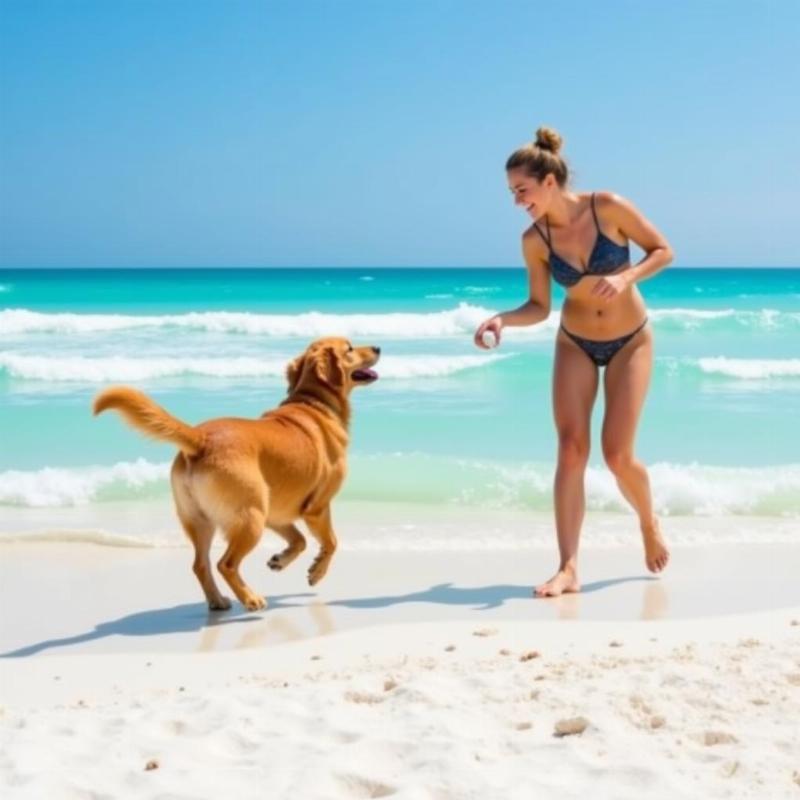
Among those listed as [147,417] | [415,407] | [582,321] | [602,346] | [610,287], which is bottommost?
[415,407]

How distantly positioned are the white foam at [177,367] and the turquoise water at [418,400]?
0.15 feet

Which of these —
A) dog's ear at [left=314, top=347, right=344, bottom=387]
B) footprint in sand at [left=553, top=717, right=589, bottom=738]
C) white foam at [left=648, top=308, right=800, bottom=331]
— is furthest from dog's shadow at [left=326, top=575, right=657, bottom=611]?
white foam at [left=648, top=308, right=800, bottom=331]

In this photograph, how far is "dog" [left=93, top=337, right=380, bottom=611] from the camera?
4.91 m

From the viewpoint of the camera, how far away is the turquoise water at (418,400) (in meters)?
8.20

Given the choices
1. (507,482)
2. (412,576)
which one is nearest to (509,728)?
(412,576)

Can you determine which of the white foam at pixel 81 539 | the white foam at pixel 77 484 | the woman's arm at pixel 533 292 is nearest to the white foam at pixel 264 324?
the white foam at pixel 77 484

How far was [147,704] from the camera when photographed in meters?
3.78

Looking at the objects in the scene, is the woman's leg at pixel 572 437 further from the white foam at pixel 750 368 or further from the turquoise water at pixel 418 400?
the white foam at pixel 750 368

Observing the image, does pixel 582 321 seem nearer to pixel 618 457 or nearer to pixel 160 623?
pixel 618 457

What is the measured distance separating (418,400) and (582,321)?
805cm

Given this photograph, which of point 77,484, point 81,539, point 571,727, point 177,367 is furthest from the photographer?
point 177,367

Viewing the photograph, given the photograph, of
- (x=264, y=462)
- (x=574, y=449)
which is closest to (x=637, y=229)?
(x=574, y=449)

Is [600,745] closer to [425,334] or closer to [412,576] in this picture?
[412,576]

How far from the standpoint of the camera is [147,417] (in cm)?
479
